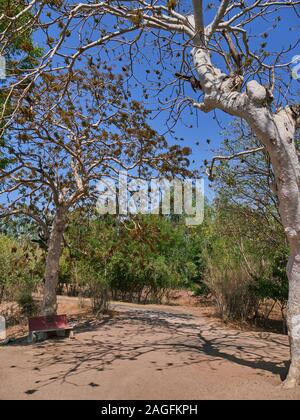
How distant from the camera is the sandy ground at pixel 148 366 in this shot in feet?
14.5

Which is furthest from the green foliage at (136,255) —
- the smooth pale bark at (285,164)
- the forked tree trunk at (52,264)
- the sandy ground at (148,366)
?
the smooth pale bark at (285,164)

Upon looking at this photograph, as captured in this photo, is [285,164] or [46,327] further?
[46,327]

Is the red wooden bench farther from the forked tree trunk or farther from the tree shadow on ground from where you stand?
the forked tree trunk

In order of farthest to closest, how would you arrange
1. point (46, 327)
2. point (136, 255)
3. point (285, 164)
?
point (136, 255), point (46, 327), point (285, 164)

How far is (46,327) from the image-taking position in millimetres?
8086

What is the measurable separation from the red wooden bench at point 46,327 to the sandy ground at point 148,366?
27cm

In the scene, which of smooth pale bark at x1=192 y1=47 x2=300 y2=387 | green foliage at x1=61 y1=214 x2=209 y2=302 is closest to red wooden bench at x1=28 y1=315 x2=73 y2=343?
green foliage at x1=61 y1=214 x2=209 y2=302

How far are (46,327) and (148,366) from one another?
10.9 feet

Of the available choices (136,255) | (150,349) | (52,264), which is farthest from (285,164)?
(136,255)

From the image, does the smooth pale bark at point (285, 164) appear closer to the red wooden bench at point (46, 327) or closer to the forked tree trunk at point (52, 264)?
the red wooden bench at point (46, 327)

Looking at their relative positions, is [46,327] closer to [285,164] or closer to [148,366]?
[148,366]

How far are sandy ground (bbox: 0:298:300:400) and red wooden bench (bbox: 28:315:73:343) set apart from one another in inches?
10.8

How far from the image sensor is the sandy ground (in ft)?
14.5

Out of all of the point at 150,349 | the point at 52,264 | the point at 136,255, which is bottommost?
the point at 150,349
